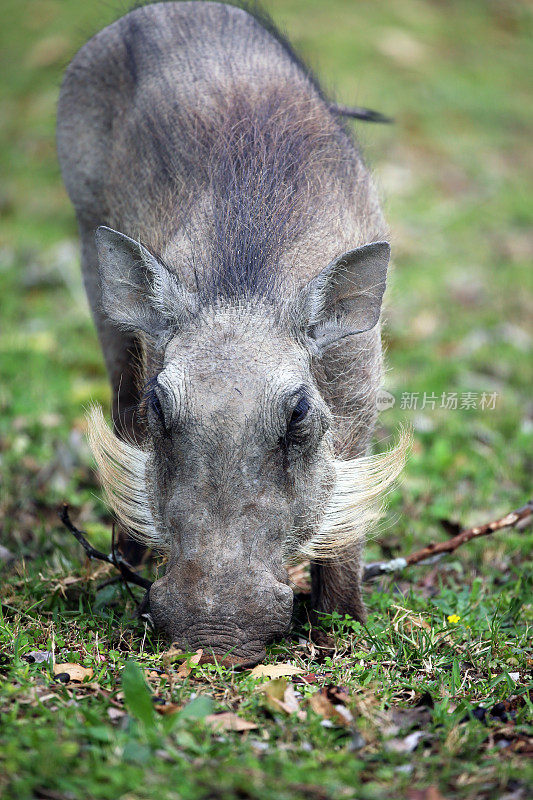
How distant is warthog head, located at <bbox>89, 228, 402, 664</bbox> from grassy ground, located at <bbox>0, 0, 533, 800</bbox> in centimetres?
25

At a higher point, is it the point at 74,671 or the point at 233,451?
the point at 233,451

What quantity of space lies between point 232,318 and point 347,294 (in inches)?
18.5

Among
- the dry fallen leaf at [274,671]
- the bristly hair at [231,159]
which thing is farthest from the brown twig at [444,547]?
the bristly hair at [231,159]

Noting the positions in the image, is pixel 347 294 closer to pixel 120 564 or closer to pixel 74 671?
pixel 120 564

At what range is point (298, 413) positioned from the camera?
9.45 feet

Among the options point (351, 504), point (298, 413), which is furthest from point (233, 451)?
point (351, 504)

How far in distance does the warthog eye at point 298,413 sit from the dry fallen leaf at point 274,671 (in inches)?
29.2

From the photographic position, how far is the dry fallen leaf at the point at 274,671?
263 cm

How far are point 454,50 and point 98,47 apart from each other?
11.1m

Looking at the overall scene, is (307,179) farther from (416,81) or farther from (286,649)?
(416,81)

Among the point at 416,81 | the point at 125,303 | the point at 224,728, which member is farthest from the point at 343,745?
the point at 416,81

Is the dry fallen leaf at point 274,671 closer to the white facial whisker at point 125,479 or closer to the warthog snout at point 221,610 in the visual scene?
the warthog snout at point 221,610

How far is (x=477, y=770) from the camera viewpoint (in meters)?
2.15

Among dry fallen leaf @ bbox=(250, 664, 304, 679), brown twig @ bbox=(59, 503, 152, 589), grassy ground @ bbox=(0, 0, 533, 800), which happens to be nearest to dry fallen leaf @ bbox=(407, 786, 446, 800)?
grassy ground @ bbox=(0, 0, 533, 800)
